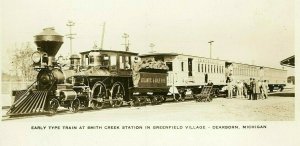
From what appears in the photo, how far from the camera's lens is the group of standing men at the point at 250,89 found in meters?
9.74

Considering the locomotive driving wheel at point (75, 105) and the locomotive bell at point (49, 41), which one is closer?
the locomotive bell at point (49, 41)

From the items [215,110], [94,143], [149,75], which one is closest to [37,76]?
[94,143]

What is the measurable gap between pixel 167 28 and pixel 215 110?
176 centimetres

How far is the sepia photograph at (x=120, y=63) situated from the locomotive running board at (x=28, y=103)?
0.06 ft

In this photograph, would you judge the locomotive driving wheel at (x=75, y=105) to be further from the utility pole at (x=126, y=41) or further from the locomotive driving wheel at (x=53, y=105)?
the utility pole at (x=126, y=41)

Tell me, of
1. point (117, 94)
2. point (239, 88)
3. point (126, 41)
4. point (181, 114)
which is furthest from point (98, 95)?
point (239, 88)

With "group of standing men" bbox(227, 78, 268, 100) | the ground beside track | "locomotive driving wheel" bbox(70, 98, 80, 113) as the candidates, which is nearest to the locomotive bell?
"locomotive driving wheel" bbox(70, 98, 80, 113)

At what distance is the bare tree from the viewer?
23.1ft

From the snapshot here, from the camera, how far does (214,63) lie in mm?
10445

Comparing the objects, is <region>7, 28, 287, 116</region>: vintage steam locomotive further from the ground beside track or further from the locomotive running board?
the ground beside track

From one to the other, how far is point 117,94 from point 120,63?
0.66 metres

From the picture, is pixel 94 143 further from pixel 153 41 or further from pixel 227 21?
pixel 227 21

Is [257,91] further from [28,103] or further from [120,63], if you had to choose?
[28,103]

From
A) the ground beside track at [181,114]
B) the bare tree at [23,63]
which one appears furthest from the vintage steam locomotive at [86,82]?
the ground beside track at [181,114]
